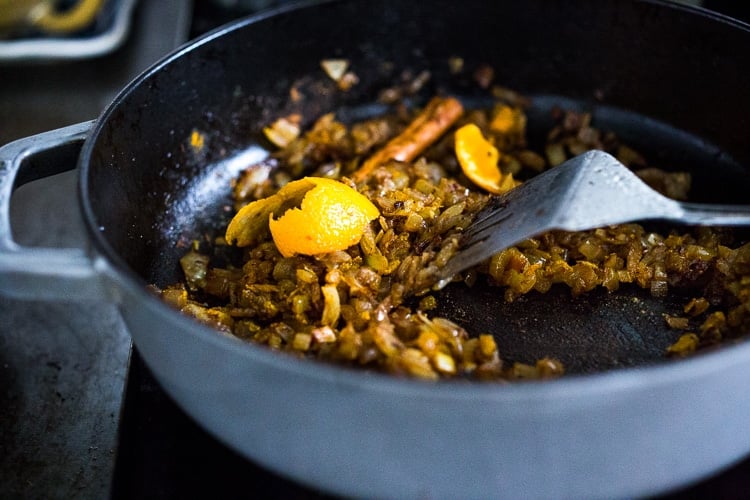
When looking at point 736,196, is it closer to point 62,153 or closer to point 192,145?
point 192,145

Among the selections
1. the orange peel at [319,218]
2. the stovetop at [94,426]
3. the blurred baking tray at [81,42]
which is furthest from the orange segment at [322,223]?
the blurred baking tray at [81,42]

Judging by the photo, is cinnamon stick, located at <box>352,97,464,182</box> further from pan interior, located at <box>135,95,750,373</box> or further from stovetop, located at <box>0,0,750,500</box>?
stovetop, located at <box>0,0,750,500</box>

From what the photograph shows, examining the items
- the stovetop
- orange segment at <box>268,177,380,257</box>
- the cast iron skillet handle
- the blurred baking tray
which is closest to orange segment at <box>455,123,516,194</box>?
orange segment at <box>268,177,380,257</box>

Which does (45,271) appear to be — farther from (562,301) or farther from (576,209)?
(562,301)

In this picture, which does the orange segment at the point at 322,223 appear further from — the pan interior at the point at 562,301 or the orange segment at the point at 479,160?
the orange segment at the point at 479,160

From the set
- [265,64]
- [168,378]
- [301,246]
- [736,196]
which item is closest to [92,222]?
[168,378]

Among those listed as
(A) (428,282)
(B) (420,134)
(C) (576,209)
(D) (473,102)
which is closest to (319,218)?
(A) (428,282)
